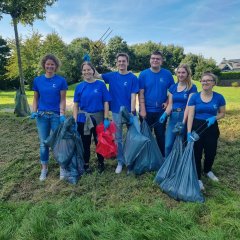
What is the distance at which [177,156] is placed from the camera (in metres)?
3.97

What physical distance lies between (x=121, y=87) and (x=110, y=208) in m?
1.69

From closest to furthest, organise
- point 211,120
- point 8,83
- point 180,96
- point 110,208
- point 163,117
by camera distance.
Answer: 1. point 110,208
2. point 211,120
3. point 180,96
4. point 163,117
5. point 8,83

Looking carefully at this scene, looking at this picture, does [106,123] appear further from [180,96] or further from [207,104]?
[207,104]

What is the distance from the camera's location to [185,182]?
368 centimetres

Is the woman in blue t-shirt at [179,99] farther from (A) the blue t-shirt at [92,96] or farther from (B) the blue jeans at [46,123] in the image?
(B) the blue jeans at [46,123]

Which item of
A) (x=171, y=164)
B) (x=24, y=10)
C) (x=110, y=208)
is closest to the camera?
(x=110, y=208)

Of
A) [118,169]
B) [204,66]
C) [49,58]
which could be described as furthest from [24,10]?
[204,66]

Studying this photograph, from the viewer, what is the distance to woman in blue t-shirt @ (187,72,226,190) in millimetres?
3867

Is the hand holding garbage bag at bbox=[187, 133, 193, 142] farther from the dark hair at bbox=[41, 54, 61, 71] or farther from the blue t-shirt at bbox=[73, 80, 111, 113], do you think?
the dark hair at bbox=[41, 54, 61, 71]

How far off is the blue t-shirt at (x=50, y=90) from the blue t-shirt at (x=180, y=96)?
59.2 inches

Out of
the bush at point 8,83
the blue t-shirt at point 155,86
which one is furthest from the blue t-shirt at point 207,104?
the bush at point 8,83

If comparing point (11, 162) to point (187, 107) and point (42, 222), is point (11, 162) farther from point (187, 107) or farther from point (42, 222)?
point (187, 107)

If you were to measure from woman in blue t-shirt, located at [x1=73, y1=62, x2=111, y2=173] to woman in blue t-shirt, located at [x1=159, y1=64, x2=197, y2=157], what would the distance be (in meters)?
0.84

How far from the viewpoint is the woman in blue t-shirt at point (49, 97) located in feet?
13.9
